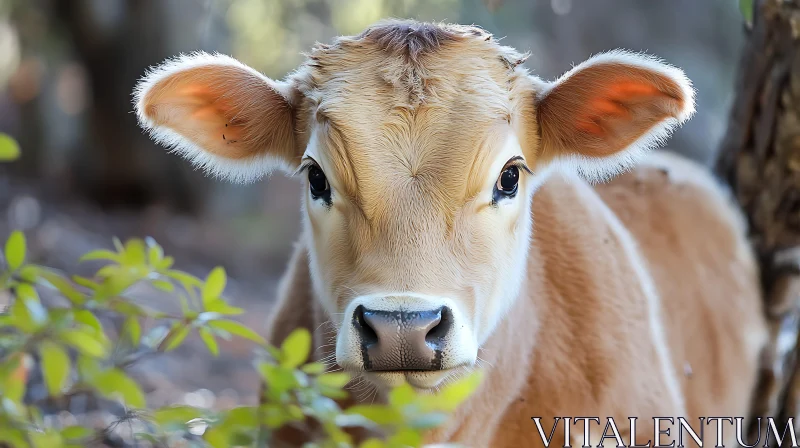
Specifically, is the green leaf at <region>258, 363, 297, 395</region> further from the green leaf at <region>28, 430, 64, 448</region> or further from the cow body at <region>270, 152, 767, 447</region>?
the cow body at <region>270, 152, 767, 447</region>

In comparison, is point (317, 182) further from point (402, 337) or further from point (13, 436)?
point (13, 436)

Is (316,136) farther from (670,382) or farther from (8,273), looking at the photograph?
(670,382)

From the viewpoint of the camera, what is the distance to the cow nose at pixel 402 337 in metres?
2.55

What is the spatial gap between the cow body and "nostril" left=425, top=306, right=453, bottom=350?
0.67 metres

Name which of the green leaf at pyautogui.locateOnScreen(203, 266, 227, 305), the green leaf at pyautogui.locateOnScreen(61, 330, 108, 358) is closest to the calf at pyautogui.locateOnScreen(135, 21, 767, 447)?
the green leaf at pyautogui.locateOnScreen(203, 266, 227, 305)

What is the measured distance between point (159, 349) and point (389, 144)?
105 cm

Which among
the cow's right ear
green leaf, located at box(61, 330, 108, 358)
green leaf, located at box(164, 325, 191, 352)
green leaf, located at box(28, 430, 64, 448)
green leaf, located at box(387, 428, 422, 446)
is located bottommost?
green leaf, located at box(28, 430, 64, 448)

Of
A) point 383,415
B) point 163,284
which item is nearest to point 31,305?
point 163,284

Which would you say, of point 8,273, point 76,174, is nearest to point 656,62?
point 8,273

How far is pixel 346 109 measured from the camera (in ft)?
10.1

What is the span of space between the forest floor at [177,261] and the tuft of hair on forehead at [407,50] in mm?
2505

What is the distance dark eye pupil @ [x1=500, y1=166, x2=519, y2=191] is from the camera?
3.15 meters

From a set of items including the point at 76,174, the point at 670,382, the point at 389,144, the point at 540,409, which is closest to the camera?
the point at 389,144

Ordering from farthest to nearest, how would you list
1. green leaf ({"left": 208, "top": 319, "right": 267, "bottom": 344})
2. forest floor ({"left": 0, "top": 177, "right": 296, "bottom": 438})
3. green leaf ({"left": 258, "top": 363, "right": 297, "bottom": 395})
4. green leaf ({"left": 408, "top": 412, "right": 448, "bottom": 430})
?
forest floor ({"left": 0, "top": 177, "right": 296, "bottom": 438}) < green leaf ({"left": 208, "top": 319, "right": 267, "bottom": 344}) < green leaf ({"left": 258, "top": 363, "right": 297, "bottom": 395}) < green leaf ({"left": 408, "top": 412, "right": 448, "bottom": 430})
